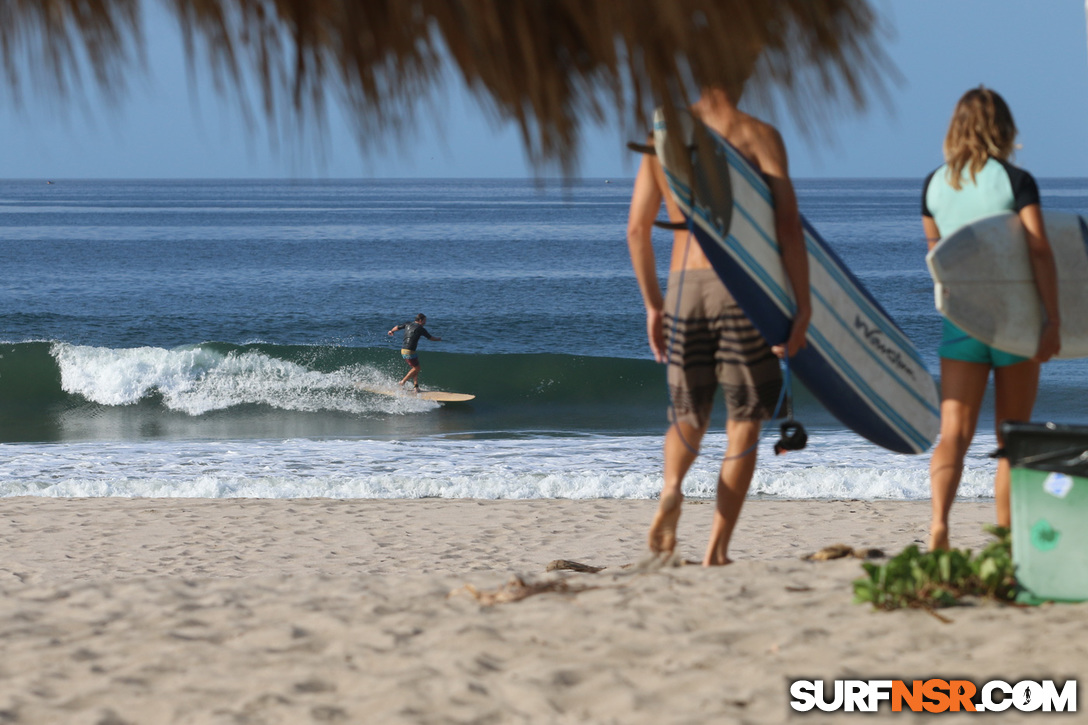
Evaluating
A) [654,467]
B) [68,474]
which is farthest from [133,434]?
[654,467]

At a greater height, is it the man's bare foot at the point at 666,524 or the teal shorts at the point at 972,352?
the teal shorts at the point at 972,352

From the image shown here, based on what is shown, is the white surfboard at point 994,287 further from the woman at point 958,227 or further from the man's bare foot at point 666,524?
the man's bare foot at point 666,524

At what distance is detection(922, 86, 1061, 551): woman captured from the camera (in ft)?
9.66

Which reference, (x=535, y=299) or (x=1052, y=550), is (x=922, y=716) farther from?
(x=535, y=299)

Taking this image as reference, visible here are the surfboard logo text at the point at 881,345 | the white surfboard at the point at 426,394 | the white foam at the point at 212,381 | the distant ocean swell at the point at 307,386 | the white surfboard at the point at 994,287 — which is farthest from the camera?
the white foam at the point at 212,381

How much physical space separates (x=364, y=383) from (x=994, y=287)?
1408 centimetres

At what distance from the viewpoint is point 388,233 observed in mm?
54156

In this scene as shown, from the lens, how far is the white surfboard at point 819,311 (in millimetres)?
2854

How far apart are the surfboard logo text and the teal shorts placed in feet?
1.88

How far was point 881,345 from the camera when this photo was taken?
374cm

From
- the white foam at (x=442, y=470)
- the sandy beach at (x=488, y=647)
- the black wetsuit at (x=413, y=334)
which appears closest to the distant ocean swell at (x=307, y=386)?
the black wetsuit at (x=413, y=334)

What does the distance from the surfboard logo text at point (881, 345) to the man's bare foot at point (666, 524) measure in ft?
3.36

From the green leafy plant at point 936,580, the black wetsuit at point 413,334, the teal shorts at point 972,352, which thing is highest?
the black wetsuit at point 413,334

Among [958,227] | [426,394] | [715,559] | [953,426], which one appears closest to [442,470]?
[426,394]
